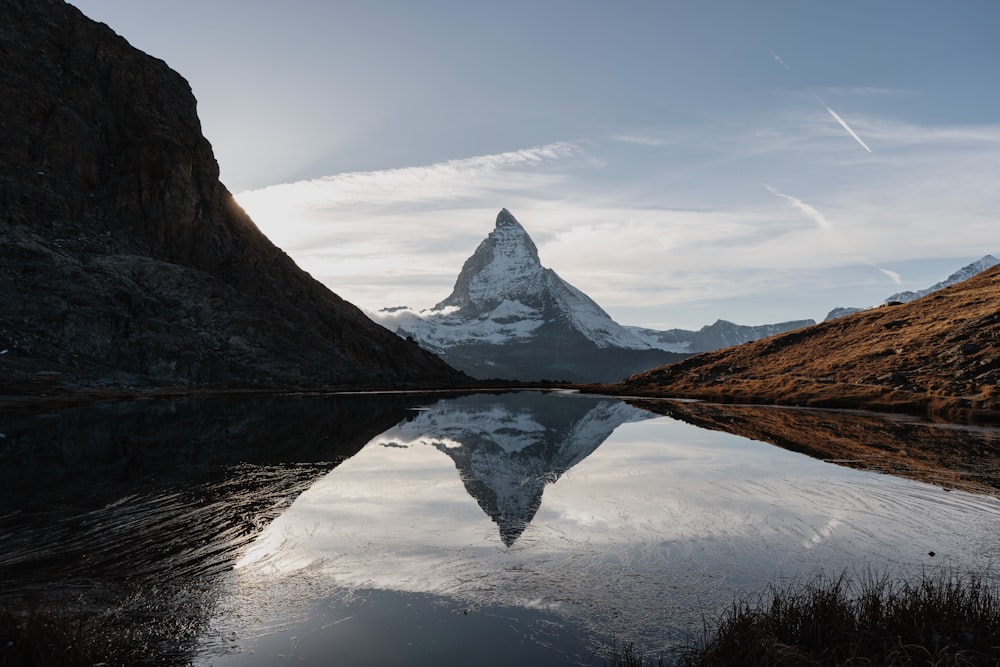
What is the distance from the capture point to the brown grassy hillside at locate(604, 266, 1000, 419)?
57688 mm

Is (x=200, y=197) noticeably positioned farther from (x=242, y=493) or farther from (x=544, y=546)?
(x=544, y=546)

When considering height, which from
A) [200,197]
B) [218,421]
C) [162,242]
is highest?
[200,197]

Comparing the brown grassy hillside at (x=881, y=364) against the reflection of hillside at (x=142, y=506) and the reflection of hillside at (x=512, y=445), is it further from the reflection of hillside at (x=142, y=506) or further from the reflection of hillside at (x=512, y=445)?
the reflection of hillside at (x=142, y=506)

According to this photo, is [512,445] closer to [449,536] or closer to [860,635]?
[449,536]

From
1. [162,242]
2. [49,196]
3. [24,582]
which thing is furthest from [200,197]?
[24,582]

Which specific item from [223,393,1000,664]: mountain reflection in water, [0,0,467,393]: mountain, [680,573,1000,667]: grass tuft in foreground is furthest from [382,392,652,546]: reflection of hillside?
[0,0,467,393]: mountain

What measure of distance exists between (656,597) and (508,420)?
44733 millimetres

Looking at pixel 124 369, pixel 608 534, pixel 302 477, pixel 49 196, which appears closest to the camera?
pixel 608 534

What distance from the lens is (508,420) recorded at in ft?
186

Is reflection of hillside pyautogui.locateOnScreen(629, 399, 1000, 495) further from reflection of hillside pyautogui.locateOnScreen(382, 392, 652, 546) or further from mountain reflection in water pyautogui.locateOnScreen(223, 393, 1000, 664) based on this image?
reflection of hillside pyautogui.locateOnScreen(382, 392, 652, 546)

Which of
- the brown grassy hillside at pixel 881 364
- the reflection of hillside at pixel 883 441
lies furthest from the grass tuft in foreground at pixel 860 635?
the brown grassy hillside at pixel 881 364

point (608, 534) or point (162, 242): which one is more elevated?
point (162, 242)

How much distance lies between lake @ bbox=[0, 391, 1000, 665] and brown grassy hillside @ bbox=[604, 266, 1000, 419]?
25.2 m

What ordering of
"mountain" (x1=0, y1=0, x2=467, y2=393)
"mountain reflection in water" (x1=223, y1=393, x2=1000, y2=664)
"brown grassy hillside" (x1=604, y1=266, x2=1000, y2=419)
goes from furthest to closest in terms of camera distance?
"mountain" (x1=0, y1=0, x2=467, y2=393)
"brown grassy hillside" (x1=604, y1=266, x2=1000, y2=419)
"mountain reflection in water" (x1=223, y1=393, x2=1000, y2=664)
